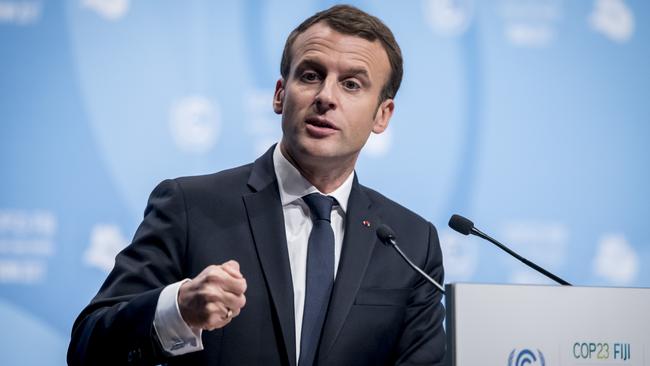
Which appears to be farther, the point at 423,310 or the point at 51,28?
the point at 51,28

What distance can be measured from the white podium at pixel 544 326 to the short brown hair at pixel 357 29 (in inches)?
40.3

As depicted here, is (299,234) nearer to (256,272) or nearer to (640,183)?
(256,272)

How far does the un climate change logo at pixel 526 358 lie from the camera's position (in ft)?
5.45

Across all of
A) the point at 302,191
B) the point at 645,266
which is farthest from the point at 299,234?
the point at 645,266

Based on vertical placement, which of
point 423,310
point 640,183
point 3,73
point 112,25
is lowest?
point 423,310

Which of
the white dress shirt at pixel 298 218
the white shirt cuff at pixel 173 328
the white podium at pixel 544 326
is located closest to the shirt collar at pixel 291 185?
the white dress shirt at pixel 298 218

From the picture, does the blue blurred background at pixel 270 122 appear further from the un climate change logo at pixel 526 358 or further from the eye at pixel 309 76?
the un climate change logo at pixel 526 358

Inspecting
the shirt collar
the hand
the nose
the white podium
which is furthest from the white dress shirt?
the white podium

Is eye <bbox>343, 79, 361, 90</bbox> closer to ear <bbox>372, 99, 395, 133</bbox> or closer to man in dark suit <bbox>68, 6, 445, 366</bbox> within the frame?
man in dark suit <bbox>68, 6, 445, 366</bbox>

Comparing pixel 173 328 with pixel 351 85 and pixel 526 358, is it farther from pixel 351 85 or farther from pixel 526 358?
pixel 351 85

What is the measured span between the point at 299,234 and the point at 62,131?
56.7 inches

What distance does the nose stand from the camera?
2.29m

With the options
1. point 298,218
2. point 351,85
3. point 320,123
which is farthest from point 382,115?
point 298,218

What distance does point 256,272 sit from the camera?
2.19 m
